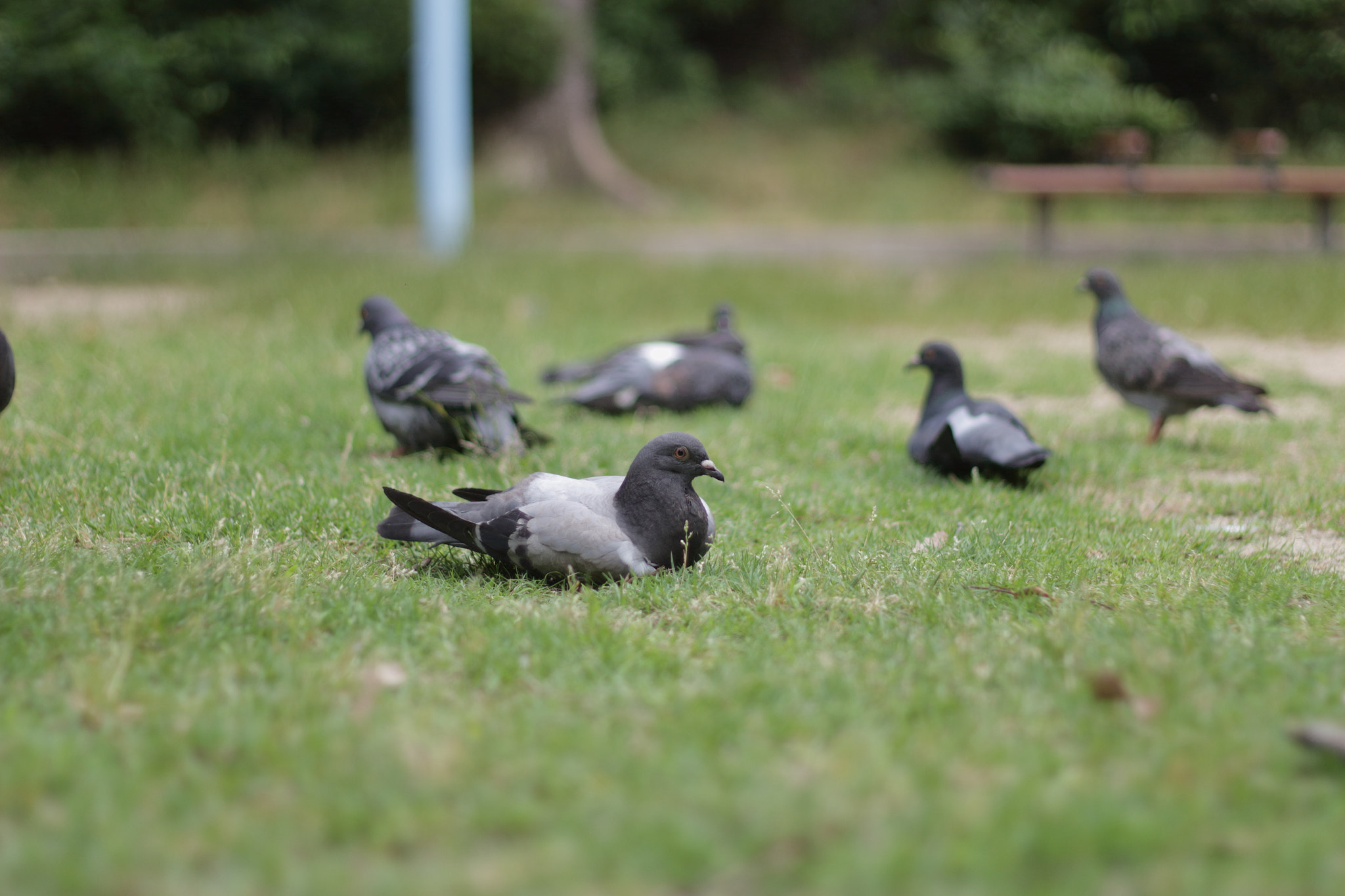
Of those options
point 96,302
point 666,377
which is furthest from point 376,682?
point 96,302

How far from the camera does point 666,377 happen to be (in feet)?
20.2

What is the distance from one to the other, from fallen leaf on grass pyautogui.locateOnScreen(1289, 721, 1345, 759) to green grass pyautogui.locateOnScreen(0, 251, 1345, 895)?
5cm

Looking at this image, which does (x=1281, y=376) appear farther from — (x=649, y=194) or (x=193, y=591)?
(x=649, y=194)

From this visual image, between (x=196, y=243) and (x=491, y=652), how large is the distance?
10.8 m

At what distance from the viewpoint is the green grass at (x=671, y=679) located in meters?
1.99

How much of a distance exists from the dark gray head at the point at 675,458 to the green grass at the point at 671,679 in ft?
1.02

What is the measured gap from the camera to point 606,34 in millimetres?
22516

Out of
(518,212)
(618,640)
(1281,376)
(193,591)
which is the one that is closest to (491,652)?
(618,640)

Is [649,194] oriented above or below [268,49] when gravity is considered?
below

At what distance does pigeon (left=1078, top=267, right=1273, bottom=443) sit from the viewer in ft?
17.4

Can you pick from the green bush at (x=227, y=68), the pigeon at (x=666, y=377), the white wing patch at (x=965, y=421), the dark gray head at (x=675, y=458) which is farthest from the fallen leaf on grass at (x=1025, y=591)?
the green bush at (x=227, y=68)

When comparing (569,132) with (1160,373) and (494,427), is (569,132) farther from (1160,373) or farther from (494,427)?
(494,427)


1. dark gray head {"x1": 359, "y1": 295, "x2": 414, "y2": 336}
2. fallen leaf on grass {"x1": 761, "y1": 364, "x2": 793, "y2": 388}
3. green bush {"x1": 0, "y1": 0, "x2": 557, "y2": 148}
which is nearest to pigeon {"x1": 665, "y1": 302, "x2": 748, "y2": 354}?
fallen leaf on grass {"x1": 761, "y1": 364, "x2": 793, "y2": 388}

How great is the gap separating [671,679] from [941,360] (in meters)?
2.95
